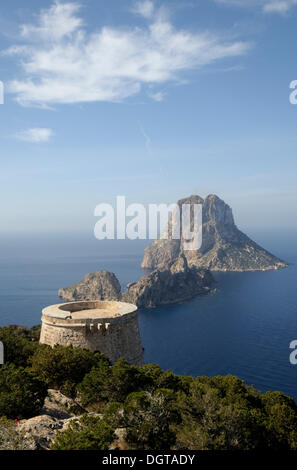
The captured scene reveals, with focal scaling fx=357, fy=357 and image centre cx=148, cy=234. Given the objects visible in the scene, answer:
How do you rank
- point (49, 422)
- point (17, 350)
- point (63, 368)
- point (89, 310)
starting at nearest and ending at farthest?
A: point (49, 422)
point (63, 368)
point (17, 350)
point (89, 310)

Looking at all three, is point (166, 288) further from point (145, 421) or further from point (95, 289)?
point (145, 421)

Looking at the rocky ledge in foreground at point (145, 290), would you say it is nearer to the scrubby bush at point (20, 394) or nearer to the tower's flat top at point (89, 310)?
the tower's flat top at point (89, 310)

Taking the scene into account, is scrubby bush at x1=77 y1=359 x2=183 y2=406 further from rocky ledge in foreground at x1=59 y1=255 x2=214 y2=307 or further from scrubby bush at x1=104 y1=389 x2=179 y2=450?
rocky ledge in foreground at x1=59 y1=255 x2=214 y2=307

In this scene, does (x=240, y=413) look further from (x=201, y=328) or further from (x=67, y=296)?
(x=67, y=296)

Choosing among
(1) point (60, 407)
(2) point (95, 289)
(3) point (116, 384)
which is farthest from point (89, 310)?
(2) point (95, 289)

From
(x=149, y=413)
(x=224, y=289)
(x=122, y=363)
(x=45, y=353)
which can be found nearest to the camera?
(x=149, y=413)

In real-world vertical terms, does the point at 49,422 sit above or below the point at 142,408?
below

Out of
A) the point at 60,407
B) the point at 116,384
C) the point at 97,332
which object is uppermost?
the point at 97,332

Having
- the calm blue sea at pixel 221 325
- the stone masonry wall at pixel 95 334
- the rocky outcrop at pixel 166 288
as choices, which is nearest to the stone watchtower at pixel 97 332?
the stone masonry wall at pixel 95 334
